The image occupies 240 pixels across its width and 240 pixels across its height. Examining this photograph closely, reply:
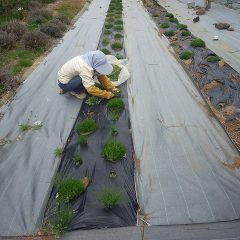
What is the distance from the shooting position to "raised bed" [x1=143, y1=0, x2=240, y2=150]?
17.3 ft

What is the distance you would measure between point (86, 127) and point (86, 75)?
965mm

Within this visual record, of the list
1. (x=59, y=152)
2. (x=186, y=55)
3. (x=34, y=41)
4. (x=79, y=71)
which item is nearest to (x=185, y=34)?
(x=186, y=55)

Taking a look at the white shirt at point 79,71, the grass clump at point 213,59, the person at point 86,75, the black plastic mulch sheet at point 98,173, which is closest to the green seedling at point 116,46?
the grass clump at point 213,59

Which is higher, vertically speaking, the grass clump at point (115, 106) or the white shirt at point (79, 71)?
the white shirt at point (79, 71)

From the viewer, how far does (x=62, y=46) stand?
8.92 m

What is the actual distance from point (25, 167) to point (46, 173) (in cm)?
34

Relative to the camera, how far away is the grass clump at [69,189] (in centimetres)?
366

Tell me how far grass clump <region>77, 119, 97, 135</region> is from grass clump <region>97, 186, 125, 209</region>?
1347 millimetres

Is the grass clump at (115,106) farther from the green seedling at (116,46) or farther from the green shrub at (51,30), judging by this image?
the green shrub at (51,30)

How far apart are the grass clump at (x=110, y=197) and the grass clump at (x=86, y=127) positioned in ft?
4.42

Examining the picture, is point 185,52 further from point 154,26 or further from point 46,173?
point 46,173

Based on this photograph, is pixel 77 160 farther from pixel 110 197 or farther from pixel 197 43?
pixel 197 43

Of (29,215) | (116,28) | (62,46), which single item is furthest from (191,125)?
(116,28)

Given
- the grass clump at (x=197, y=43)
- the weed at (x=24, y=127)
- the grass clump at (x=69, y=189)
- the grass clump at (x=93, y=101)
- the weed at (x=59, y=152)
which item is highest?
the grass clump at (x=69, y=189)
